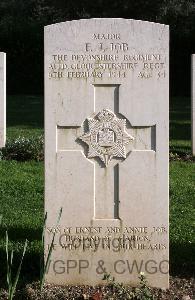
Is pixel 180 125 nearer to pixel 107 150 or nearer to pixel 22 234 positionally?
pixel 22 234

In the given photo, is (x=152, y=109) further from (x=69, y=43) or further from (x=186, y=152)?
(x=186, y=152)

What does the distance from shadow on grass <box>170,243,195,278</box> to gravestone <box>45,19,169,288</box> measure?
0.40 m

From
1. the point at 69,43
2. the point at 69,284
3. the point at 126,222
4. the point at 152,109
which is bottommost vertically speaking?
the point at 69,284

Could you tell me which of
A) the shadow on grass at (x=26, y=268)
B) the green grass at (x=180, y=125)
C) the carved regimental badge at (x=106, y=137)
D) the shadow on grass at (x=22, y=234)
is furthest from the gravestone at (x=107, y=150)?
the green grass at (x=180, y=125)

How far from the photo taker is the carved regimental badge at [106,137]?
184 inches

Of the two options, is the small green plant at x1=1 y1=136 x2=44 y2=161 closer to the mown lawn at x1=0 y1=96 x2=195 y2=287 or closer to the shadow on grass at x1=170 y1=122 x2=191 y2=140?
the mown lawn at x1=0 y1=96 x2=195 y2=287

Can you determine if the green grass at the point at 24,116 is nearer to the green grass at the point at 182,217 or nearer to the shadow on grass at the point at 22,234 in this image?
the green grass at the point at 182,217

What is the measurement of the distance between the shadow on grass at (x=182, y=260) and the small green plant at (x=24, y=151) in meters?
4.71

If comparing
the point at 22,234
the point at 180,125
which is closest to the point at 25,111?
the point at 180,125

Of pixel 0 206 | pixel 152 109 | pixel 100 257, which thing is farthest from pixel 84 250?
pixel 0 206

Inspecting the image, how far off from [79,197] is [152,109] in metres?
0.81

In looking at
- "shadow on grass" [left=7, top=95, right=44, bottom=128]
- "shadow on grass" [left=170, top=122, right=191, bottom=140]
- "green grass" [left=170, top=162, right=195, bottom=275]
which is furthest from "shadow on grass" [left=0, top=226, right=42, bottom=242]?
"shadow on grass" [left=7, top=95, right=44, bottom=128]

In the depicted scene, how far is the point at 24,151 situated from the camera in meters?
10.4

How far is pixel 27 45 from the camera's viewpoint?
984 inches
